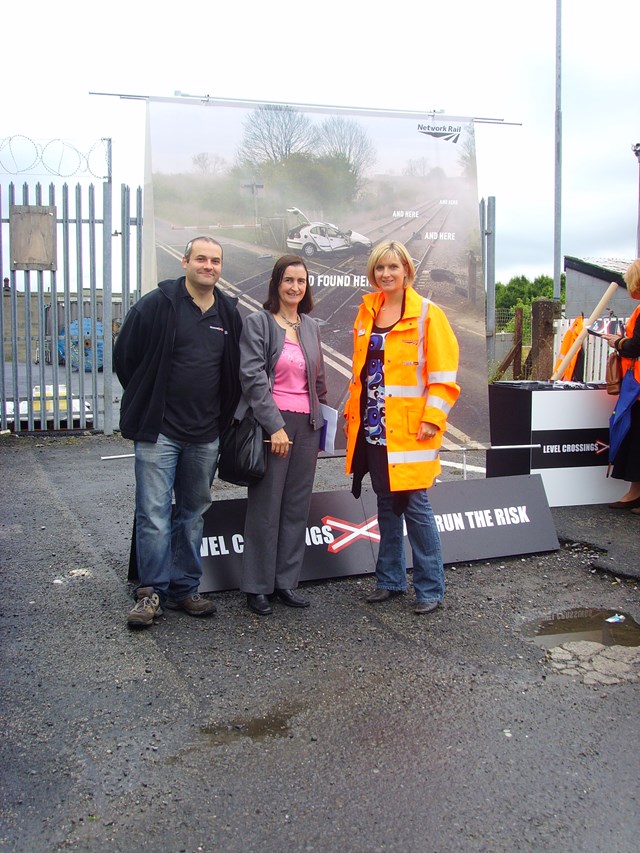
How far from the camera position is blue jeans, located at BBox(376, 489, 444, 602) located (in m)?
4.29

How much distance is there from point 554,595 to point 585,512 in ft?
7.30

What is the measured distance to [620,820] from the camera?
2.48 meters

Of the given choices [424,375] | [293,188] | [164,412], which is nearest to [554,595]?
[424,375]

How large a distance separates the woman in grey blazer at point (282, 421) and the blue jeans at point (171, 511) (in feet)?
0.92

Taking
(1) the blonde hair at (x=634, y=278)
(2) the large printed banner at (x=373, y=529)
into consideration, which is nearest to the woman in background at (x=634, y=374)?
(1) the blonde hair at (x=634, y=278)

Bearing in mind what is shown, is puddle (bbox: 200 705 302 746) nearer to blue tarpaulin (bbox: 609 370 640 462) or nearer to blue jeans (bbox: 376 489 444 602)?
blue jeans (bbox: 376 489 444 602)

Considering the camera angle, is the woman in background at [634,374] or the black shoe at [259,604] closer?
the black shoe at [259,604]

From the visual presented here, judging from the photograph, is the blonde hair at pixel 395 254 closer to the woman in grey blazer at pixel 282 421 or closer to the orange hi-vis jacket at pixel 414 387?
the orange hi-vis jacket at pixel 414 387

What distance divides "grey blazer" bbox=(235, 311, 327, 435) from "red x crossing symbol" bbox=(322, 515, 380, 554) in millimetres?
856

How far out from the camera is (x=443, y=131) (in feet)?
19.4

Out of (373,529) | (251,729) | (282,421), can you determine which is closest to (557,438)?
(373,529)

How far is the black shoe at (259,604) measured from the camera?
13.8 feet

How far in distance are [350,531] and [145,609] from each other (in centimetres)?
148

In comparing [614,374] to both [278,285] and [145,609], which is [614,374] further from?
[145,609]
